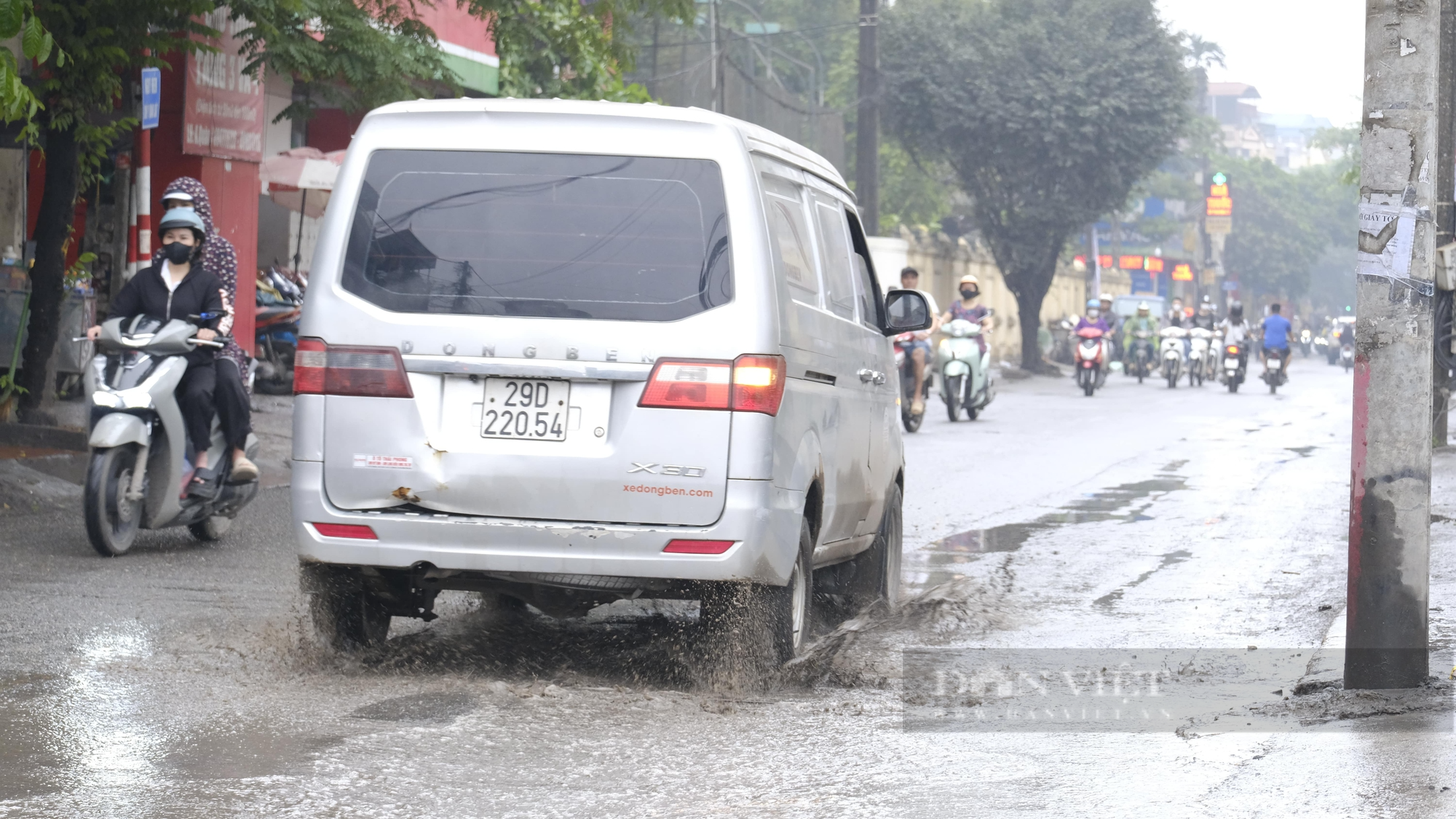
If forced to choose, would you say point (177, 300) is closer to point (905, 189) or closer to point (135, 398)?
point (135, 398)

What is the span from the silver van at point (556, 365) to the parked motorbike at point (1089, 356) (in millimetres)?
25176

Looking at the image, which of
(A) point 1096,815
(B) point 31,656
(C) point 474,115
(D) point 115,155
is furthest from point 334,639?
(D) point 115,155

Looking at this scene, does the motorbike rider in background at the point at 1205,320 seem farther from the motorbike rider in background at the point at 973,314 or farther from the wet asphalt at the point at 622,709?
the wet asphalt at the point at 622,709

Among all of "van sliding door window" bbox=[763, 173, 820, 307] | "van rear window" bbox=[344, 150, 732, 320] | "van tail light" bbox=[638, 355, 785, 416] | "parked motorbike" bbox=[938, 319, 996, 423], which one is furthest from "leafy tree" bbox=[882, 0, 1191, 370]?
"van tail light" bbox=[638, 355, 785, 416]

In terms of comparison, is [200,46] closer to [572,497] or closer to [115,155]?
[115,155]

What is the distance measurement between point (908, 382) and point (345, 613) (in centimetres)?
1419

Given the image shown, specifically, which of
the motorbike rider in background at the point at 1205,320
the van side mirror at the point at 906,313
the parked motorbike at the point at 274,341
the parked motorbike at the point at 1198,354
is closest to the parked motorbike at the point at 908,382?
the parked motorbike at the point at 274,341

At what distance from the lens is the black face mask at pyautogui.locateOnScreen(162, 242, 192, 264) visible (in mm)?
8828

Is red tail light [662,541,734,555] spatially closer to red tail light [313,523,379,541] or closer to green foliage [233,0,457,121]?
red tail light [313,523,379,541]

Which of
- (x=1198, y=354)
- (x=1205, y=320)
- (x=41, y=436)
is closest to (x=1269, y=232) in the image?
(x=1205, y=320)

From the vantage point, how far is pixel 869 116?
1264 inches

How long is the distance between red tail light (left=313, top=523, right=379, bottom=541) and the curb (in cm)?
717

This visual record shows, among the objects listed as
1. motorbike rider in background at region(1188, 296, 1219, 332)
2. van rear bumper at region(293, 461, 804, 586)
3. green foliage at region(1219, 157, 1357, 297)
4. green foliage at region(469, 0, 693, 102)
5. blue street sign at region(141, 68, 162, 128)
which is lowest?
van rear bumper at region(293, 461, 804, 586)

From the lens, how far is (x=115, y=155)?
1472cm
